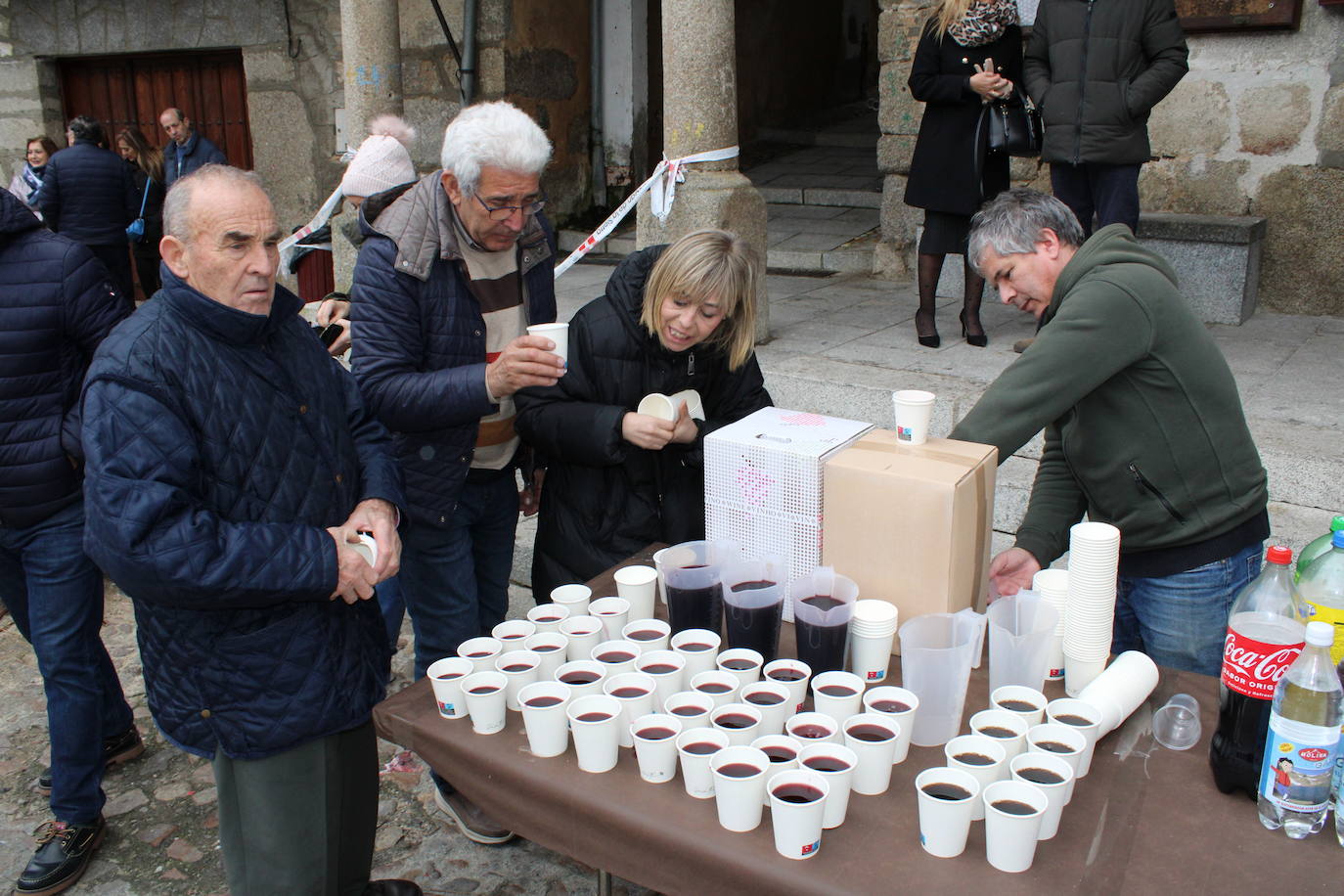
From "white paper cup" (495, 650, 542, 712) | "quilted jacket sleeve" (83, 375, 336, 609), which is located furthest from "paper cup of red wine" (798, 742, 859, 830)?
"quilted jacket sleeve" (83, 375, 336, 609)

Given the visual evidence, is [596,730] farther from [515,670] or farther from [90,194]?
[90,194]

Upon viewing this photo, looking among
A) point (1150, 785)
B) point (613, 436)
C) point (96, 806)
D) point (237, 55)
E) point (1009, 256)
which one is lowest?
point (96, 806)

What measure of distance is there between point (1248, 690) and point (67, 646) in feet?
9.09

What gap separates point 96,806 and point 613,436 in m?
1.78

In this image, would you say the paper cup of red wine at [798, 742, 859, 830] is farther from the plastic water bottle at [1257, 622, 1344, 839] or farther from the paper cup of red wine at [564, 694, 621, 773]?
the plastic water bottle at [1257, 622, 1344, 839]

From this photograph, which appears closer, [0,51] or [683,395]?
[683,395]

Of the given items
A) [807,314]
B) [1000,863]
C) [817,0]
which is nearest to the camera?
[1000,863]

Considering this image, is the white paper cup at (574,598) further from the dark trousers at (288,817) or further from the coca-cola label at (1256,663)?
the coca-cola label at (1256,663)

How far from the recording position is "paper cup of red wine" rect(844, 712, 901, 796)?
1.59 meters

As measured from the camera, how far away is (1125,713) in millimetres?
1796

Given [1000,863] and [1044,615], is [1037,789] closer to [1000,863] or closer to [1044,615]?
[1000,863]

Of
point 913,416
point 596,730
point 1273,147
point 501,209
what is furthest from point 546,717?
point 1273,147

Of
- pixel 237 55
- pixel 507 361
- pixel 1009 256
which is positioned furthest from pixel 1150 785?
pixel 237 55

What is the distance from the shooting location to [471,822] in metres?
2.95
